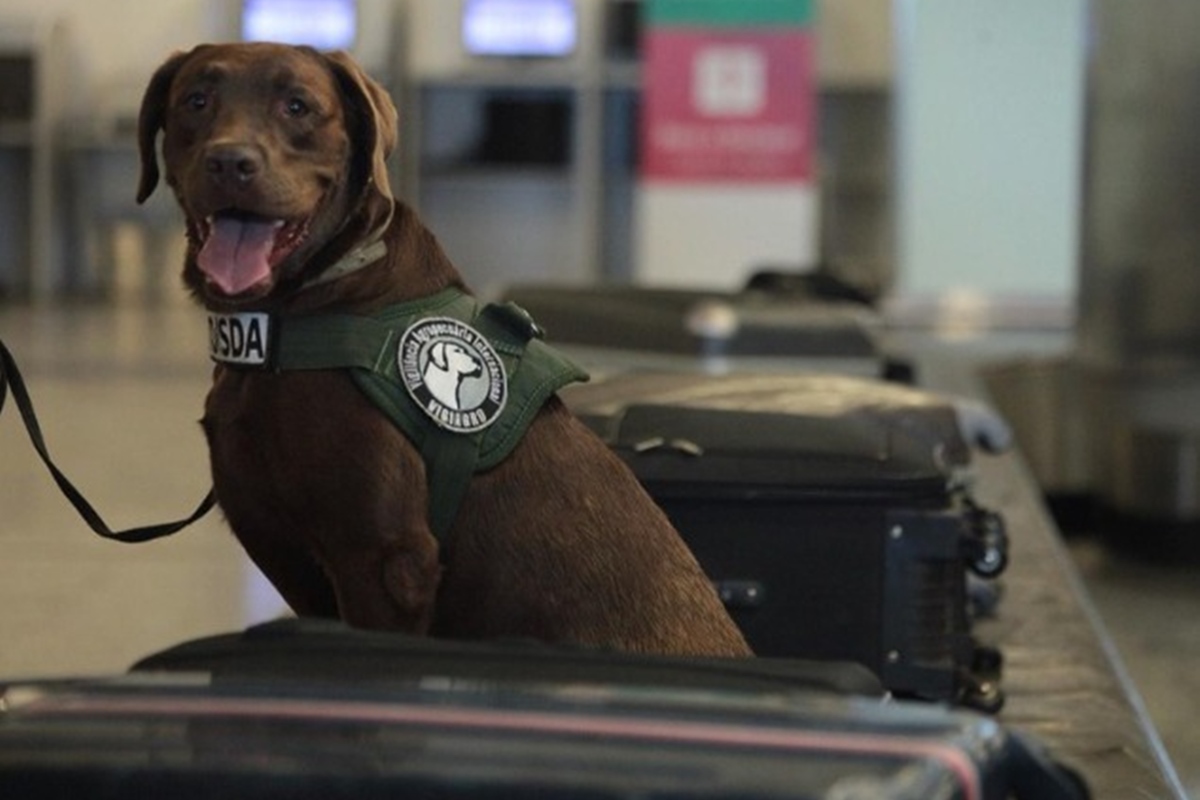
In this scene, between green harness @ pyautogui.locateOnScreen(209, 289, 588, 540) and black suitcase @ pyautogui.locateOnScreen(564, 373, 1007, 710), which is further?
black suitcase @ pyautogui.locateOnScreen(564, 373, 1007, 710)

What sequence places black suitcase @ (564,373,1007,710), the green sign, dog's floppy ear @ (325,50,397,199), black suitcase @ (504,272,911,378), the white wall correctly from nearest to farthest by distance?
1. dog's floppy ear @ (325,50,397,199)
2. black suitcase @ (564,373,1007,710)
3. black suitcase @ (504,272,911,378)
4. the green sign
5. the white wall

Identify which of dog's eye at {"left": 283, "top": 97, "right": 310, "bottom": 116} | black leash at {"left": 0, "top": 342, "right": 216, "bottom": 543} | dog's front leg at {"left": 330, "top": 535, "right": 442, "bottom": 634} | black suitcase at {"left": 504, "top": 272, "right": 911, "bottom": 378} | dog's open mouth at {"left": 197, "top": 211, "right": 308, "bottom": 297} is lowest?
black suitcase at {"left": 504, "top": 272, "right": 911, "bottom": 378}

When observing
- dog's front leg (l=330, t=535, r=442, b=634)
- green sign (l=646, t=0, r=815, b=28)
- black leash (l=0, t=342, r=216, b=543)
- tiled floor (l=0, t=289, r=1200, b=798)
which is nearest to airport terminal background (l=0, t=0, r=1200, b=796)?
tiled floor (l=0, t=289, r=1200, b=798)

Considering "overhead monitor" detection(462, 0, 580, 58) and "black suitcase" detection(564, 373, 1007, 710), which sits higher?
"overhead monitor" detection(462, 0, 580, 58)

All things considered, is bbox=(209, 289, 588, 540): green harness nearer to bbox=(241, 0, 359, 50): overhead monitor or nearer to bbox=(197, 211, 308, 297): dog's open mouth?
bbox=(197, 211, 308, 297): dog's open mouth

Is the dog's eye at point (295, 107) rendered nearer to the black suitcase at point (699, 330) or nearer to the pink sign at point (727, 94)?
the black suitcase at point (699, 330)

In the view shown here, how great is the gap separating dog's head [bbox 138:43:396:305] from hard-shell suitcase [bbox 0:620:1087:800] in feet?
1.71

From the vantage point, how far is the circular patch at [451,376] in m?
1.52

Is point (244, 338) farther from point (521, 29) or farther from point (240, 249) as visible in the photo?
point (521, 29)

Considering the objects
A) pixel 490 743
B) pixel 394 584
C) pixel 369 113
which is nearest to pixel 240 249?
pixel 369 113

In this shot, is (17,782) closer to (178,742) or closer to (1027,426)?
(178,742)

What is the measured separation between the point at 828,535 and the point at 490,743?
50.9 inches

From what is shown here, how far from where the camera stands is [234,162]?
1452mm

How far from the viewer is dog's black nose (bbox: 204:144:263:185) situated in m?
1.45
